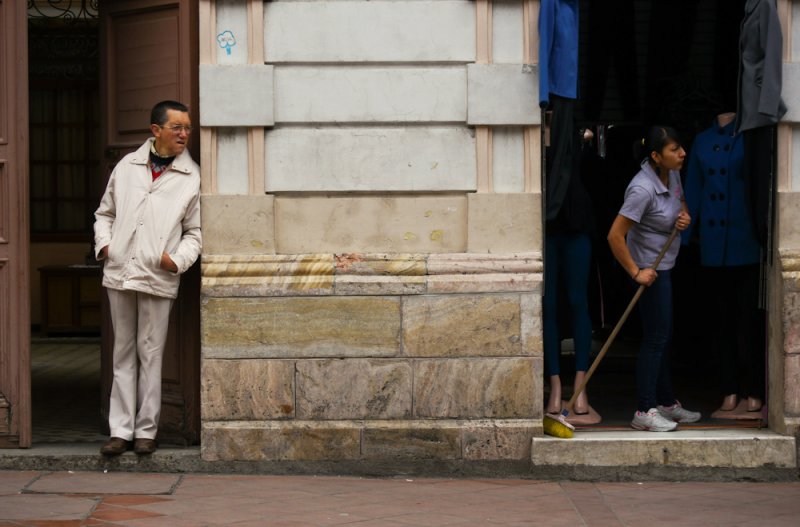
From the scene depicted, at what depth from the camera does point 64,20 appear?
52.6 ft

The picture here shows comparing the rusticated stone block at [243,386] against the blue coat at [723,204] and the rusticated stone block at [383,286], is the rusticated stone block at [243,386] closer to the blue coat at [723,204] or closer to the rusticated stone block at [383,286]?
the rusticated stone block at [383,286]

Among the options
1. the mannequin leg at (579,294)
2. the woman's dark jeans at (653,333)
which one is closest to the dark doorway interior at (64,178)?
the mannequin leg at (579,294)

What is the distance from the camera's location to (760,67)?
7965 mm

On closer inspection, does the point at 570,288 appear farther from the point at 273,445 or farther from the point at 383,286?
the point at 273,445

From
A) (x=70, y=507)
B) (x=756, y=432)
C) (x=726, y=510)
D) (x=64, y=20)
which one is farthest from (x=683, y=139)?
(x=64, y=20)

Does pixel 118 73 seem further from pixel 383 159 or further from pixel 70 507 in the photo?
pixel 70 507

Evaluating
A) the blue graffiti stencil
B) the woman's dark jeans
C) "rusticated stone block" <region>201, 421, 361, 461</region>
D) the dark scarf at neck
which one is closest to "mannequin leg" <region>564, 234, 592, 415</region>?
the woman's dark jeans

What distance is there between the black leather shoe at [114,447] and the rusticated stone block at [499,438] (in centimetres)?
202

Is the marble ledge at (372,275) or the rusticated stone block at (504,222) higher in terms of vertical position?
the rusticated stone block at (504,222)

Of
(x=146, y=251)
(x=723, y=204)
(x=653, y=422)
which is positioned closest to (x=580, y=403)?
(x=653, y=422)

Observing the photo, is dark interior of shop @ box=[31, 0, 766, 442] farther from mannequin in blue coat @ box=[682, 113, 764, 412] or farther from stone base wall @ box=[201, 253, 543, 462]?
stone base wall @ box=[201, 253, 543, 462]

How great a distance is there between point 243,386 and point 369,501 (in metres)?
1.18

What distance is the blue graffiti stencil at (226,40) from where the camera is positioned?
26.1 feet

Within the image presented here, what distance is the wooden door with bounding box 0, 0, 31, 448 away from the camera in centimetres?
810
